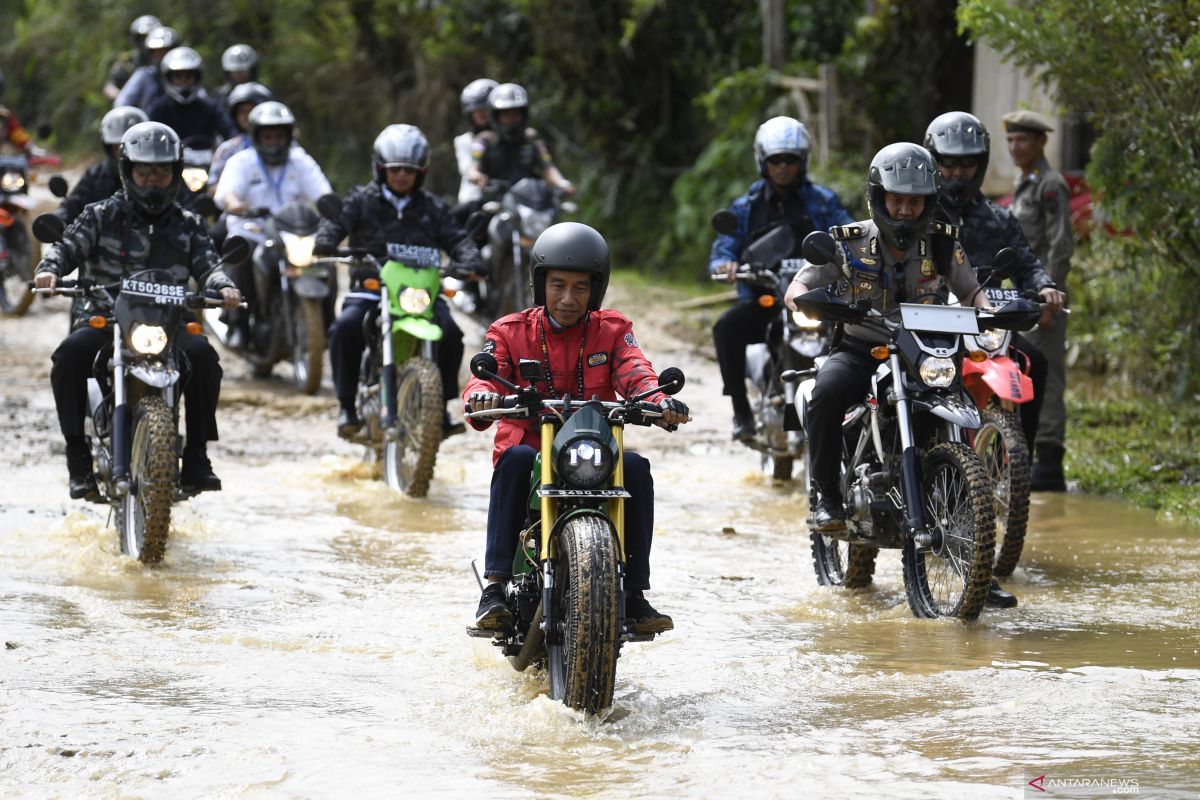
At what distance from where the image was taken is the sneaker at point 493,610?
5.85 meters

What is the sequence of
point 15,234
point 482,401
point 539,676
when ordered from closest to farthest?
1. point 482,401
2. point 539,676
3. point 15,234

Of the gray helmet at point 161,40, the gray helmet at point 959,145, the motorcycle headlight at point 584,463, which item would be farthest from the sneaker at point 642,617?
the gray helmet at point 161,40

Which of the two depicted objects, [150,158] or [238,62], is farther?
[238,62]

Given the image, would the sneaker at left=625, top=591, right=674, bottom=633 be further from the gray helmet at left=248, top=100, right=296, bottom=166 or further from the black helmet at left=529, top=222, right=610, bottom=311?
the gray helmet at left=248, top=100, right=296, bottom=166

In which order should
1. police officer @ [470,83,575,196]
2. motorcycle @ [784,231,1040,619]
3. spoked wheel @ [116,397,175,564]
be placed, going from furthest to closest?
police officer @ [470,83,575,196], spoked wheel @ [116,397,175,564], motorcycle @ [784,231,1040,619]

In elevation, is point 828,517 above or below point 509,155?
below

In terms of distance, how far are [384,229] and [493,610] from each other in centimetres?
536

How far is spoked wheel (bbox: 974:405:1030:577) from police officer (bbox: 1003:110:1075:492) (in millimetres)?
2021

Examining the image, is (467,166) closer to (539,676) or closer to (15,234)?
(15,234)

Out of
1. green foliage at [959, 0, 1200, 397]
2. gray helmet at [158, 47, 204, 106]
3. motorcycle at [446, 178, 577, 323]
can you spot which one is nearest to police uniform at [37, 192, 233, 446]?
green foliage at [959, 0, 1200, 397]

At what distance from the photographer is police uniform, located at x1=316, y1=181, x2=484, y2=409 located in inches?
415

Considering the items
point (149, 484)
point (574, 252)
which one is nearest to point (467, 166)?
point (149, 484)

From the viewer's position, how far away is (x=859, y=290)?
300 inches

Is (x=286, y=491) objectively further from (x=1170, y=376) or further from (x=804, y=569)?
(x=1170, y=376)
